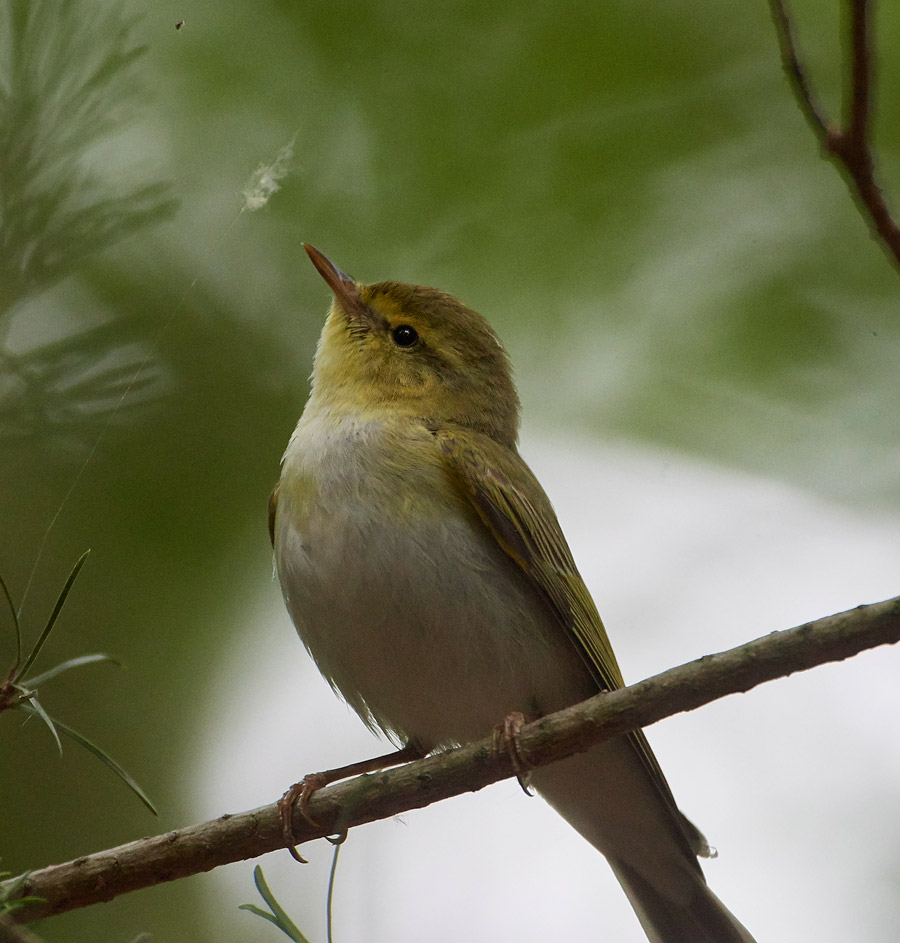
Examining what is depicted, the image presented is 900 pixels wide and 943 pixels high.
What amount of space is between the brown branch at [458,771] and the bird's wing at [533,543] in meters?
0.55

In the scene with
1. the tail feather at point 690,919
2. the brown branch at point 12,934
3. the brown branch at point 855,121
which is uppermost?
the brown branch at point 855,121

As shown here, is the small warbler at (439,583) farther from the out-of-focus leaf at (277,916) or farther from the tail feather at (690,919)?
the out-of-focus leaf at (277,916)

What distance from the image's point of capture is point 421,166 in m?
2.46

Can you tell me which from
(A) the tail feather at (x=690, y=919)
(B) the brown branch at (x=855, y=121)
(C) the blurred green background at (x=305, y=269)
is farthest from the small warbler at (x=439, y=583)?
(B) the brown branch at (x=855, y=121)

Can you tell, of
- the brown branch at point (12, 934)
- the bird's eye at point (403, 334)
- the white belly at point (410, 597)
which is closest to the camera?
the brown branch at point (12, 934)

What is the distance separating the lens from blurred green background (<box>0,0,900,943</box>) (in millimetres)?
1795

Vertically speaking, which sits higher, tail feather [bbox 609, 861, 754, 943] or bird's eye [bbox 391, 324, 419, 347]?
bird's eye [bbox 391, 324, 419, 347]

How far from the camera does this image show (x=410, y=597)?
2.29 meters

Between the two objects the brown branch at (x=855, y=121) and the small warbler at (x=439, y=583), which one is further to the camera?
the small warbler at (x=439, y=583)

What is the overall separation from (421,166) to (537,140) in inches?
12.5

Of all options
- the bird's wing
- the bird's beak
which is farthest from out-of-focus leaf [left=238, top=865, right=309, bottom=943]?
the bird's beak

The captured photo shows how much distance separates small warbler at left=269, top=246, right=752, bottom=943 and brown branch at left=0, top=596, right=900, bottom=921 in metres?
0.18

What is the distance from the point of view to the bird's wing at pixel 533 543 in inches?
94.3

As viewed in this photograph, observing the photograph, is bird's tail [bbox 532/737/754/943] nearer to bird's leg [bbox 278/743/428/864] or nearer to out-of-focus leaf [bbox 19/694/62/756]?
bird's leg [bbox 278/743/428/864]
